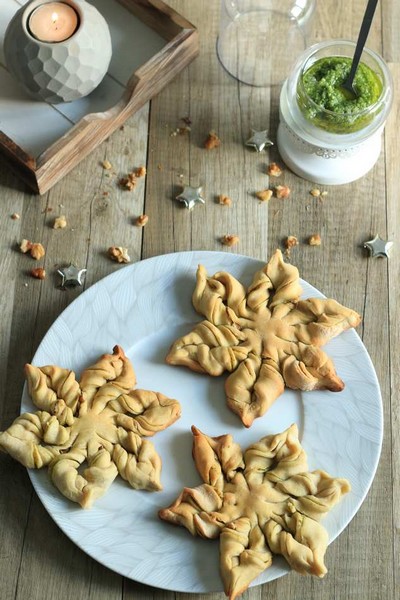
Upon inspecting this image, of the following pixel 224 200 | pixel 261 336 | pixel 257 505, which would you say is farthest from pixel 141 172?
pixel 257 505

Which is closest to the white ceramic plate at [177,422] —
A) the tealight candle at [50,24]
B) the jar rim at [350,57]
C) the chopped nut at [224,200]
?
the chopped nut at [224,200]

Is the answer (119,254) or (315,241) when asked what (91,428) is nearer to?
(119,254)

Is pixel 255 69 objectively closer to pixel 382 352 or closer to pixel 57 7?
pixel 57 7

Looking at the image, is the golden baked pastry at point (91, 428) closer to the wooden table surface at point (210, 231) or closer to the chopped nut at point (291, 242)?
the wooden table surface at point (210, 231)

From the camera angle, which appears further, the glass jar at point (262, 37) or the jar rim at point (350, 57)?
the glass jar at point (262, 37)

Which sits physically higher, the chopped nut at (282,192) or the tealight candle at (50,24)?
the tealight candle at (50,24)

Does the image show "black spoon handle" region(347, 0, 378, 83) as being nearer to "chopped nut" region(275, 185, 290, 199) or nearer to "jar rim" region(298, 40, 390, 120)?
"jar rim" region(298, 40, 390, 120)
